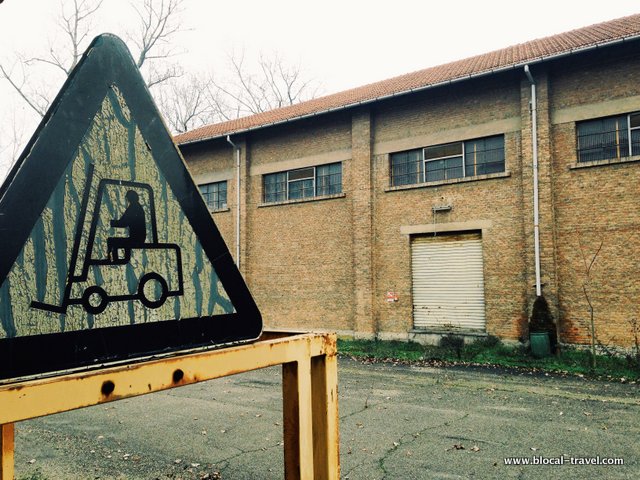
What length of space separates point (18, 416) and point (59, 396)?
7cm

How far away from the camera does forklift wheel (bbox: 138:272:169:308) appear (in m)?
1.13

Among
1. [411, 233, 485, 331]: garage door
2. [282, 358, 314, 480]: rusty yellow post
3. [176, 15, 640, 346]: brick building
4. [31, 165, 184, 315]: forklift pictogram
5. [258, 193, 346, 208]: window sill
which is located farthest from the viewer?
[258, 193, 346, 208]: window sill

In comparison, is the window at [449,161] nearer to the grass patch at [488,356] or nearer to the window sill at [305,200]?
the window sill at [305,200]

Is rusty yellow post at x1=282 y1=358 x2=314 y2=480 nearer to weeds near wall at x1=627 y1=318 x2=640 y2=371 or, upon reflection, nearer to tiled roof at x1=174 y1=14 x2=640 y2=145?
weeds near wall at x1=627 y1=318 x2=640 y2=371

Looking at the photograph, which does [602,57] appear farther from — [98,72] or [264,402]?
[98,72]

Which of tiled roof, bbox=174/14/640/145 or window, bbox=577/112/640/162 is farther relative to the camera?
tiled roof, bbox=174/14/640/145

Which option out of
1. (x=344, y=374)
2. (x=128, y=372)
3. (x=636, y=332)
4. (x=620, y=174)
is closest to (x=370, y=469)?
(x=128, y=372)

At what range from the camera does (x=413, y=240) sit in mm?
14305

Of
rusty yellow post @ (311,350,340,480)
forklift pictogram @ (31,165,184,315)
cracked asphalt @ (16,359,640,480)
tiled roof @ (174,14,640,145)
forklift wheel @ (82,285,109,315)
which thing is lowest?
cracked asphalt @ (16,359,640,480)

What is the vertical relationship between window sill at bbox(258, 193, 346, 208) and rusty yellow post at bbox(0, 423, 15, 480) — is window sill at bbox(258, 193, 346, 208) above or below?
above

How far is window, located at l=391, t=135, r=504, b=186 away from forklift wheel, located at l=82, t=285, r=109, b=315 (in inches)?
528

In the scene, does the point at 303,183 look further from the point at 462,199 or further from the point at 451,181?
the point at 462,199

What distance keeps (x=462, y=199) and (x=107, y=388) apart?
43.4 ft

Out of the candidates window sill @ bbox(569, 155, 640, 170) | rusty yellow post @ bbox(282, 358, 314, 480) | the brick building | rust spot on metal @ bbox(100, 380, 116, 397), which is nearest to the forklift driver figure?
rust spot on metal @ bbox(100, 380, 116, 397)
